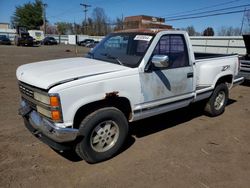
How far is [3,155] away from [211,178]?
313 cm

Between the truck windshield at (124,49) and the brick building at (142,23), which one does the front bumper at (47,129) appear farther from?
the brick building at (142,23)

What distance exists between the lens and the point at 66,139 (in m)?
2.95

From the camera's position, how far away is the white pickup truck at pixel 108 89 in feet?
9.75

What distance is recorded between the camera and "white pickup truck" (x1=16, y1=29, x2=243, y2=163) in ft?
9.75

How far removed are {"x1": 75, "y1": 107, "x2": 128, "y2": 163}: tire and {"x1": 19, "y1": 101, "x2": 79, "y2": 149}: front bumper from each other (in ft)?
0.72

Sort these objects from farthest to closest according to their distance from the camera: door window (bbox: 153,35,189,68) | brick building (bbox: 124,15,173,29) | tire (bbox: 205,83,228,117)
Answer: brick building (bbox: 124,15,173,29)
tire (bbox: 205,83,228,117)
door window (bbox: 153,35,189,68)

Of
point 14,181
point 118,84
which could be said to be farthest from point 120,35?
point 14,181

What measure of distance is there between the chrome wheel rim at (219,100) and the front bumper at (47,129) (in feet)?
12.7

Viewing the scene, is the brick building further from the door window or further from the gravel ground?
the gravel ground

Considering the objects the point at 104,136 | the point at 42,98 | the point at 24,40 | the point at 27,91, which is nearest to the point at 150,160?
the point at 104,136

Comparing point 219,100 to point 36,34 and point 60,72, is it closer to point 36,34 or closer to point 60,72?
point 60,72

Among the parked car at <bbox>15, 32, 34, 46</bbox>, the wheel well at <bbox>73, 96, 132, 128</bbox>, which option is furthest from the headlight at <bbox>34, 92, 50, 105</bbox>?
the parked car at <bbox>15, 32, 34, 46</bbox>

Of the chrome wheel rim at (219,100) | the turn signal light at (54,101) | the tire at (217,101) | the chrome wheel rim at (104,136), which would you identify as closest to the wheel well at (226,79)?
the tire at (217,101)

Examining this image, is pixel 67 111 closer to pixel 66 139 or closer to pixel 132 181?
pixel 66 139
